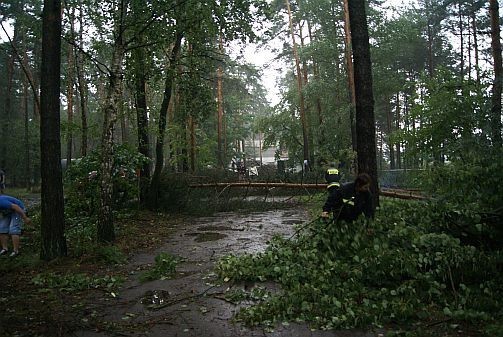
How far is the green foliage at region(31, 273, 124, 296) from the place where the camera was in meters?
5.58

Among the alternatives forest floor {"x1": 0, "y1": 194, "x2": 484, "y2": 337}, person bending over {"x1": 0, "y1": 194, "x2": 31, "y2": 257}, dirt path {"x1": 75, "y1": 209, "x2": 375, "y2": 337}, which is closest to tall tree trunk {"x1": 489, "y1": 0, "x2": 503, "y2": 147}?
forest floor {"x1": 0, "y1": 194, "x2": 484, "y2": 337}

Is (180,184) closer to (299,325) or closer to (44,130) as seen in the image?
(44,130)

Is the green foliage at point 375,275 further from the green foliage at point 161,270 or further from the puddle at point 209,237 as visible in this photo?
the puddle at point 209,237

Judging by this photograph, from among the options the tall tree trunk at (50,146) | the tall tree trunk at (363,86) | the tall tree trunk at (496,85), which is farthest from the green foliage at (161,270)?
the tall tree trunk at (496,85)

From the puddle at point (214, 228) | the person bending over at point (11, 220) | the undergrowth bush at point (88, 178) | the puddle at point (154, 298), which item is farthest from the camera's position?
the puddle at point (214, 228)

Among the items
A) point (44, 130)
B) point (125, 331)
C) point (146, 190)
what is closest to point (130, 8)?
point (44, 130)

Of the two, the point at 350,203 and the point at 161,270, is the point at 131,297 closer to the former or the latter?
the point at 161,270

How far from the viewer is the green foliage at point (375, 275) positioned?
4031 mm

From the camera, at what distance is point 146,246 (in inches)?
337

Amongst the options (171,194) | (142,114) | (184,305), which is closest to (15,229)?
(184,305)

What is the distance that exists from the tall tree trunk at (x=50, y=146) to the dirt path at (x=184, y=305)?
4.78ft

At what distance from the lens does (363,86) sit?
7.71 meters

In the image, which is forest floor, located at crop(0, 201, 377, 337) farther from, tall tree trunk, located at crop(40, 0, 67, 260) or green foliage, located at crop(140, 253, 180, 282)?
tall tree trunk, located at crop(40, 0, 67, 260)

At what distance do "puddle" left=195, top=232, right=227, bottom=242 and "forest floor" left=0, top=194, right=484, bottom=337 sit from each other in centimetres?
5
